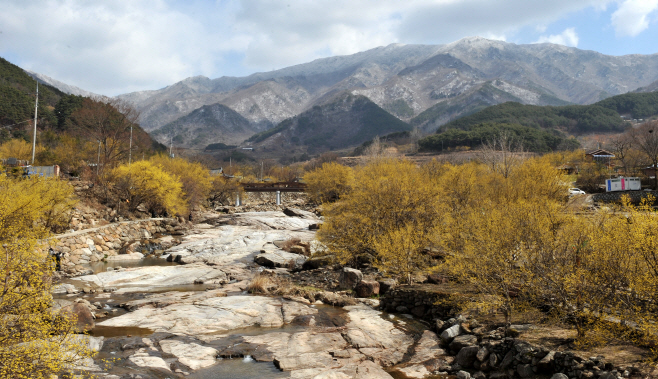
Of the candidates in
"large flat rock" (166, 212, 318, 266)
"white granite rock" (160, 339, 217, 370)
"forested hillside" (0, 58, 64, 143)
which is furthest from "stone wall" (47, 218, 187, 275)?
"forested hillside" (0, 58, 64, 143)

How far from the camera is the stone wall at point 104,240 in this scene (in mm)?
27266

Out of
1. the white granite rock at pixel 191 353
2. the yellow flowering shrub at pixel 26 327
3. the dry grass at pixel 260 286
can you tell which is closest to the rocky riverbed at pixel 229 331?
the white granite rock at pixel 191 353

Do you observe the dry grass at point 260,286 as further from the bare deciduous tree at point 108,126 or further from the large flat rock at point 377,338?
the bare deciduous tree at point 108,126

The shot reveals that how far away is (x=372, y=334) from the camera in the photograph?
14.4m

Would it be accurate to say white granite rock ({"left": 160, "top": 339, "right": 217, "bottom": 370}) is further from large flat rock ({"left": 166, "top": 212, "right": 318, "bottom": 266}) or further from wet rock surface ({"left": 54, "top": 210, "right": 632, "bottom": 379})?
large flat rock ({"left": 166, "top": 212, "right": 318, "bottom": 266})

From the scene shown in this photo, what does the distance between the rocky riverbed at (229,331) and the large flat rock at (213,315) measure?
4cm

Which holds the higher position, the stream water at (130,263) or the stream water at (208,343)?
the stream water at (208,343)

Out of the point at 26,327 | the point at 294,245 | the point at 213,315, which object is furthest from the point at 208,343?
the point at 294,245

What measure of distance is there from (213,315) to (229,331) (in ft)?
5.12

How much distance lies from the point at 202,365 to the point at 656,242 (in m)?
12.2

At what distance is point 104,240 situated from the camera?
111 feet

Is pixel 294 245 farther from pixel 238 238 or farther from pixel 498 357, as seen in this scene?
pixel 498 357

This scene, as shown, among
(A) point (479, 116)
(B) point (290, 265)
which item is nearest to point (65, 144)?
(B) point (290, 265)

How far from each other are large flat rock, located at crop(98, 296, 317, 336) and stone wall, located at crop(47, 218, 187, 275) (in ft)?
35.3
